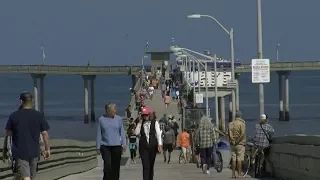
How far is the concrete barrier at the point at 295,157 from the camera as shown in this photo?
1587cm

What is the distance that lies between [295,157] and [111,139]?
364 centimetres

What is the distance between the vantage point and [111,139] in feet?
53.3

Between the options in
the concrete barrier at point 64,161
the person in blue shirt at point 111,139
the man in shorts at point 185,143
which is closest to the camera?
the person in blue shirt at point 111,139

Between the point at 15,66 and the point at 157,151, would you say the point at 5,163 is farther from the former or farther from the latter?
the point at 15,66

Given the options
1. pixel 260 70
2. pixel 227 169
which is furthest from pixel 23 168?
pixel 227 169

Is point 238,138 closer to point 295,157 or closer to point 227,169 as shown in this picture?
point 295,157

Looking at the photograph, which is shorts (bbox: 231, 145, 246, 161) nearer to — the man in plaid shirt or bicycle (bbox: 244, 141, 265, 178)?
bicycle (bbox: 244, 141, 265, 178)

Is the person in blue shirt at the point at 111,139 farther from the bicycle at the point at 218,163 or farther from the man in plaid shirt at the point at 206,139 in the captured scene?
the bicycle at the point at 218,163

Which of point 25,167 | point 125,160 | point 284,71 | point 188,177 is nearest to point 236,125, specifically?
point 188,177

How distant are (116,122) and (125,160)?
14671 mm

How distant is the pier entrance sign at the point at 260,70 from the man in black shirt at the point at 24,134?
38.5 feet

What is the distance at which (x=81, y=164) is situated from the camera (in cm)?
2514

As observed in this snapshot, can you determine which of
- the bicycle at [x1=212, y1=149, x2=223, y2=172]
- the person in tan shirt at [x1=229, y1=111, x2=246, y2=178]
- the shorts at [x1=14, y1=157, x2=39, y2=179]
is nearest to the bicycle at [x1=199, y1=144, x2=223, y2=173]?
the bicycle at [x1=212, y1=149, x2=223, y2=172]

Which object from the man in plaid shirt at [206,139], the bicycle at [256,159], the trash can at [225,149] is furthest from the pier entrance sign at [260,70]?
the bicycle at [256,159]
